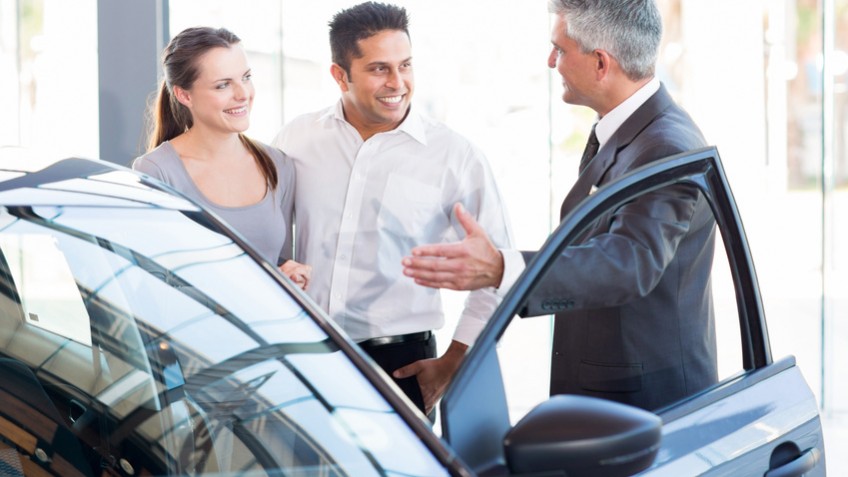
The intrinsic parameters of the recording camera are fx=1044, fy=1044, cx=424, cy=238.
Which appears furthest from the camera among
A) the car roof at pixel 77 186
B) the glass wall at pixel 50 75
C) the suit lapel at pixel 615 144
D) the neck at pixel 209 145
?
the glass wall at pixel 50 75

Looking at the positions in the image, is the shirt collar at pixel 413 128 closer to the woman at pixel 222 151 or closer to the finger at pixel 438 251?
the woman at pixel 222 151

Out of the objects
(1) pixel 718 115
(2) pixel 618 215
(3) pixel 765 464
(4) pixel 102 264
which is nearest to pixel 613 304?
(2) pixel 618 215

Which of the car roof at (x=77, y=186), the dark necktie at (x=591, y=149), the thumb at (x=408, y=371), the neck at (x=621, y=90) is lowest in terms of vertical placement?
the thumb at (x=408, y=371)

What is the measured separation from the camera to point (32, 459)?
1506mm

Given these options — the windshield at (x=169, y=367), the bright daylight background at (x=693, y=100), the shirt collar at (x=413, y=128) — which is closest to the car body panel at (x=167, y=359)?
the windshield at (x=169, y=367)

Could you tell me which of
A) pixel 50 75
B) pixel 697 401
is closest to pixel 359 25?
pixel 697 401

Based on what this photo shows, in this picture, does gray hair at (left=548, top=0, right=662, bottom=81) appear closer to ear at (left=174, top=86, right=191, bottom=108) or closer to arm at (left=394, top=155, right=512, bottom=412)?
arm at (left=394, top=155, right=512, bottom=412)

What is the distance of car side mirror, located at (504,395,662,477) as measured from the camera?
1260 mm

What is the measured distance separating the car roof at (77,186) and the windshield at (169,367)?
0.05 feet

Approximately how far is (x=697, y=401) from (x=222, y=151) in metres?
1.41

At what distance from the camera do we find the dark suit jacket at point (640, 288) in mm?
1825

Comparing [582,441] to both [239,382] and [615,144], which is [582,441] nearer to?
[239,382]

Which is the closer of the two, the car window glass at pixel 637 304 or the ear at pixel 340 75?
the car window glass at pixel 637 304

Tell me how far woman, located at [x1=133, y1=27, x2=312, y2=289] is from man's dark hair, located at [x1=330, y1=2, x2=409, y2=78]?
10.1 inches
